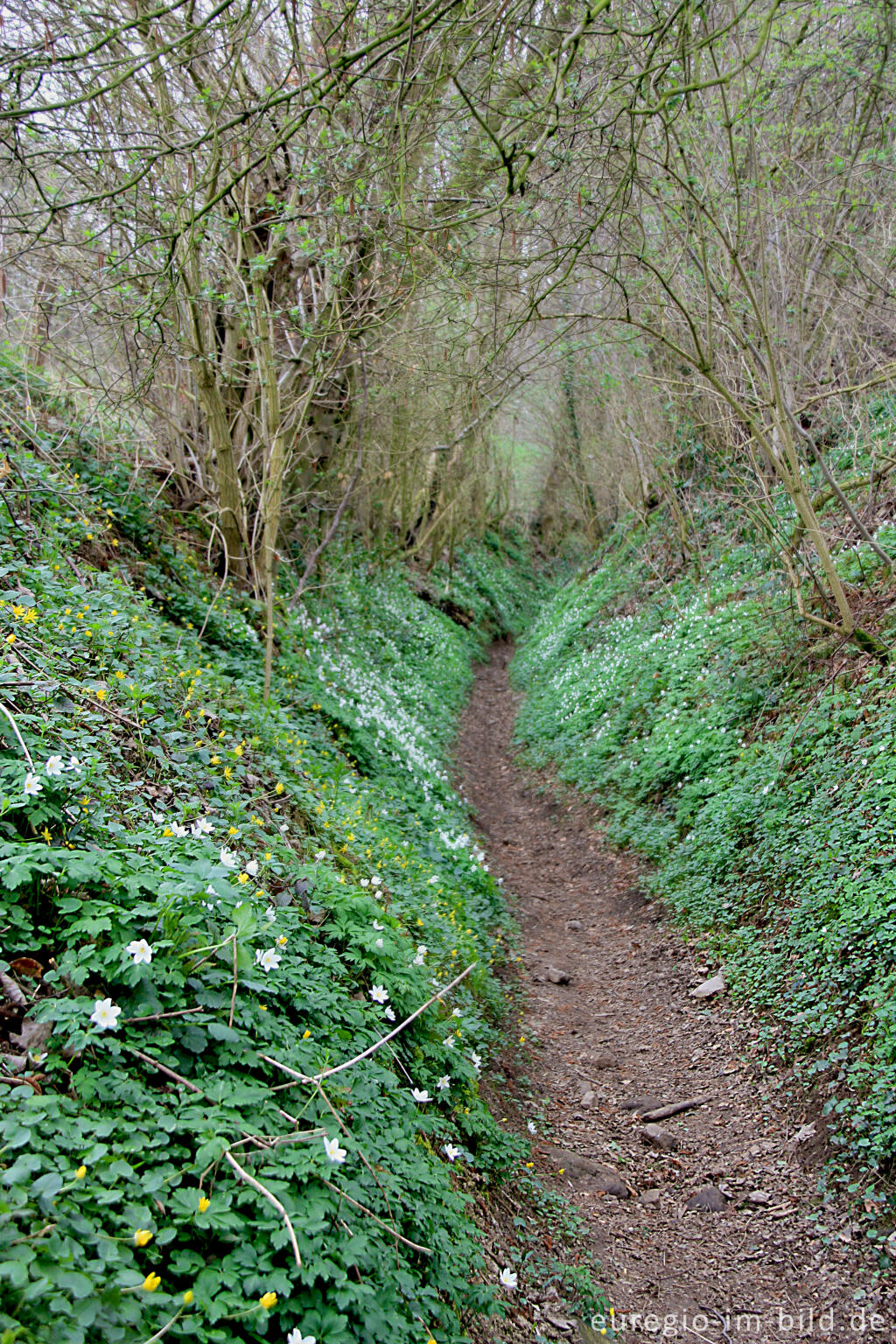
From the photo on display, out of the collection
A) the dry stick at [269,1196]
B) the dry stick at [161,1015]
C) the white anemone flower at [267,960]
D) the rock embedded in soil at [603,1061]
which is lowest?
the rock embedded in soil at [603,1061]

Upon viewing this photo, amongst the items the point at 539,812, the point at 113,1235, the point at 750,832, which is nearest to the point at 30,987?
the point at 113,1235

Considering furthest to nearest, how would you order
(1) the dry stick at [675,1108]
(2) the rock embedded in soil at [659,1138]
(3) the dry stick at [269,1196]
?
(1) the dry stick at [675,1108]
(2) the rock embedded in soil at [659,1138]
(3) the dry stick at [269,1196]

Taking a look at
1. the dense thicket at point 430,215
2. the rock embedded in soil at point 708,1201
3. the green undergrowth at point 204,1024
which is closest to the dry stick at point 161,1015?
the green undergrowth at point 204,1024

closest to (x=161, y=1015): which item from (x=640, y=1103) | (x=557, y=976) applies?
(x=640, y=1103)

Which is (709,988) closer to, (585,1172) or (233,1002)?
(585,1172)

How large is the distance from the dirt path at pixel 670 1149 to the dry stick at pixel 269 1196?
1492 millimetres

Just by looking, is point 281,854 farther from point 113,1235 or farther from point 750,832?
point 750,832

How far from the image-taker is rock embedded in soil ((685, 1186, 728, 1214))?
12.7 ft

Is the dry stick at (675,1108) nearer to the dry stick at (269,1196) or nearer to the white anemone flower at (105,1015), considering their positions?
the dry stick at (269,1196)

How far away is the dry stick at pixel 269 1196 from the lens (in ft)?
6.52

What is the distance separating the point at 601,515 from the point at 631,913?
14.7m

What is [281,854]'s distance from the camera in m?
3.92

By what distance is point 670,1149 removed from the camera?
4.34 meters

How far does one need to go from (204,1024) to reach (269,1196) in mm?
624
